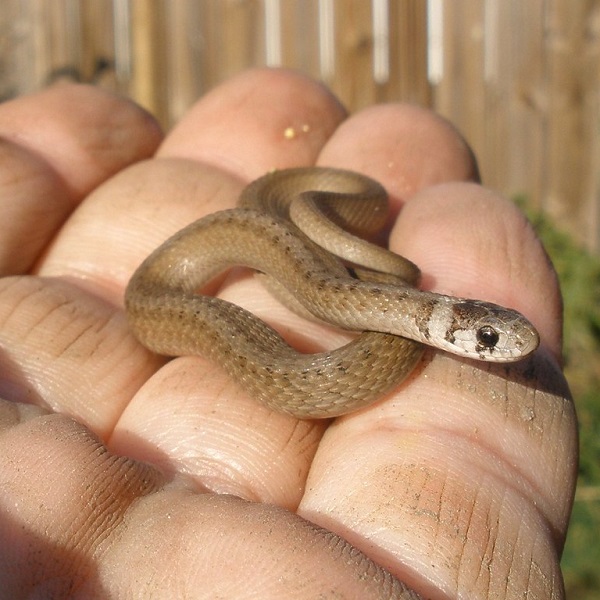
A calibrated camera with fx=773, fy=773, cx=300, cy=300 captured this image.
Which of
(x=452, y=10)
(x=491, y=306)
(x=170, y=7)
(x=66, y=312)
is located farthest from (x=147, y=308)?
(x=452, y=10)

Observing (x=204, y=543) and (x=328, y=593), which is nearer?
(x=328, y=593)

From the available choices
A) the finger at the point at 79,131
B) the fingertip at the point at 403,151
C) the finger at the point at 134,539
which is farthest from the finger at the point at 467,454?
the finger at the point at 79,131

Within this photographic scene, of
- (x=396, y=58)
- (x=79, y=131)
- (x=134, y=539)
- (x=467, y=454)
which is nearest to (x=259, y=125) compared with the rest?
(x=79, y=131)

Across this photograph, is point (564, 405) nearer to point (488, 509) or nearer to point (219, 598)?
point (488, 509)

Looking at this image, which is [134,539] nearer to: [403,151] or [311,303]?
[311,303]

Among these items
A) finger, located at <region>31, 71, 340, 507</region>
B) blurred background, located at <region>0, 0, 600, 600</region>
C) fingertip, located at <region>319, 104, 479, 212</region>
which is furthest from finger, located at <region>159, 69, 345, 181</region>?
blurred background, located at <region>0, 0, 600, 600</region>

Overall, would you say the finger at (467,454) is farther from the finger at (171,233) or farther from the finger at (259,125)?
the finger at (259,125)
